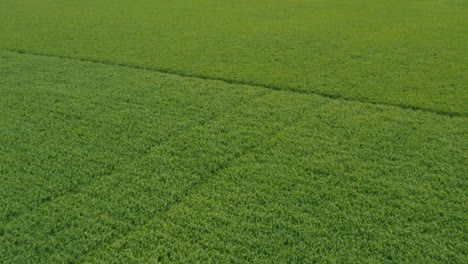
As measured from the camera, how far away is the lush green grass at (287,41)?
3736 millimetres

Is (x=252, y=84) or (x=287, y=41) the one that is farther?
(x=287, y=41)

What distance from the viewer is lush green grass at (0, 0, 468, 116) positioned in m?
3.74

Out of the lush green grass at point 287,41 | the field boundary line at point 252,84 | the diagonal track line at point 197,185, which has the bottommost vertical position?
the diagonal track line at point 197,185

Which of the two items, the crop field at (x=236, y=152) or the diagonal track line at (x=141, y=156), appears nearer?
the crop field at (x=236, y=152)

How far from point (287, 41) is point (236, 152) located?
3.15 metres

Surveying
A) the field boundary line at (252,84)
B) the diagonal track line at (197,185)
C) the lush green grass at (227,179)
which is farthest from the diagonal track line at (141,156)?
the diagonal track line at (197,185)

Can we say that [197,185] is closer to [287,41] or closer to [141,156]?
[141,156]

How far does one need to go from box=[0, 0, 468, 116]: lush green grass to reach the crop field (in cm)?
4

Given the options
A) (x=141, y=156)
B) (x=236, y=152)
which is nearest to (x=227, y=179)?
(x=236, y=152)

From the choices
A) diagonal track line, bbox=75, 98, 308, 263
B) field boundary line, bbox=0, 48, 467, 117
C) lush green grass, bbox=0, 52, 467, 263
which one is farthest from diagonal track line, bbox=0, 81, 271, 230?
diagonal track line, bbox=75, 98, 308, 263

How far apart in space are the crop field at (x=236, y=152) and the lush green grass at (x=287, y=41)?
0.04 m

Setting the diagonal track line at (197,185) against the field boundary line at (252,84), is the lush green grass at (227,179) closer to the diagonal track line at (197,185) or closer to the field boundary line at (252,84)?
the diagonal track line at (197,185)

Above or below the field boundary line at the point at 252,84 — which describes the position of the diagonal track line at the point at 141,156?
below

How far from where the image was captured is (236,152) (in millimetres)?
2570
